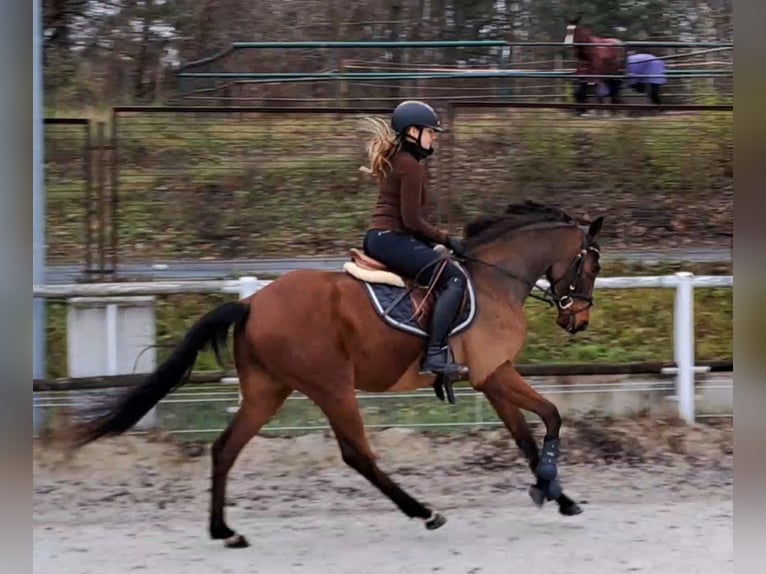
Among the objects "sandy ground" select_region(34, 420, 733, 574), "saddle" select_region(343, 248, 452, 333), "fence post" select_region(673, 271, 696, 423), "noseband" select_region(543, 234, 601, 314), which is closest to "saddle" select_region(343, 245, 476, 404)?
"saddle" select_region(343, 248, 452, 333)

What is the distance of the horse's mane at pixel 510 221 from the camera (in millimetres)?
5828

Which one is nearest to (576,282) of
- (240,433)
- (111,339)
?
(240,433)

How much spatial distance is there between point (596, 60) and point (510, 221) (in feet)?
15.9

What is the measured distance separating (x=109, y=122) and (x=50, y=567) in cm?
401

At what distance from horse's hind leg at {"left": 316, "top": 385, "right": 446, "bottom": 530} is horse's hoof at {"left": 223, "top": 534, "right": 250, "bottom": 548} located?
694mm

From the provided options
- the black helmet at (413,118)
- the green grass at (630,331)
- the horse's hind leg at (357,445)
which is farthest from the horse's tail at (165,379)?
the green grass at (630,331)

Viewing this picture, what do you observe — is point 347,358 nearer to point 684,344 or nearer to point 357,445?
point 357,445

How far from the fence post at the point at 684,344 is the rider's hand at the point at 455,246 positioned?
93.3 inches

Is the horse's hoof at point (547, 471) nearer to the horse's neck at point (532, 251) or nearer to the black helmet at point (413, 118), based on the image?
the horse's neck at point (532, 251)

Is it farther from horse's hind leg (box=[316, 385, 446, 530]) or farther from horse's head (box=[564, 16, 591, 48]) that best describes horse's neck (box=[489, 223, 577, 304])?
horse's head (box=[564, 16, 591, 48])

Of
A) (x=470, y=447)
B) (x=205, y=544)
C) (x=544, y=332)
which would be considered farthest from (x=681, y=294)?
(x=205, y=544)

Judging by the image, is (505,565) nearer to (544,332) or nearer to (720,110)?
(544,332)

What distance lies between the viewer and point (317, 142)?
8.54m

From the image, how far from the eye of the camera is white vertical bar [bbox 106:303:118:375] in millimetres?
6984
